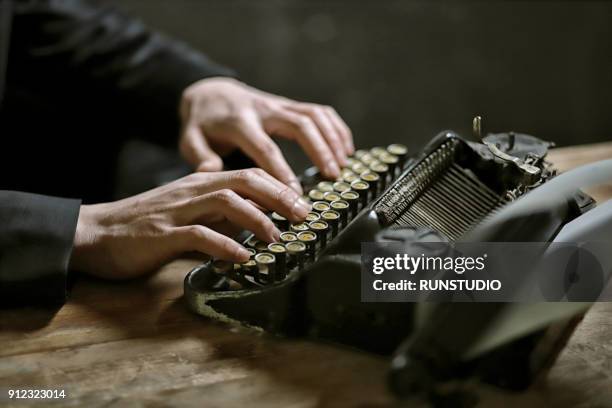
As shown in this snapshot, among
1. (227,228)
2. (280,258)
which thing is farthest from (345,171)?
(280,258)

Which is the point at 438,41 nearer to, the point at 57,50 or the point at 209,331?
the point at 57,50

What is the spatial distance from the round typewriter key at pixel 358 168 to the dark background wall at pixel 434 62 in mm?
2084

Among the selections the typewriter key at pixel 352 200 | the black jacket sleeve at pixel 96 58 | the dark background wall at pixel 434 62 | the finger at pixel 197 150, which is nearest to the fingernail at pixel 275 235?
the typewriter key at pixel 352 200

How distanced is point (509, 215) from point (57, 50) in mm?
1599

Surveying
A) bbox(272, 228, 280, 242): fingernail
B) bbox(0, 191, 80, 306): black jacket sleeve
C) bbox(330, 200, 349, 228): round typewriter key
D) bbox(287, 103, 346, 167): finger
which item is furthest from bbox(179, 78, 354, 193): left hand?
bbox(0, 191, 80, 306): black jacket sleeve

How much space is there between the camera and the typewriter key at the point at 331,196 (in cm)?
145

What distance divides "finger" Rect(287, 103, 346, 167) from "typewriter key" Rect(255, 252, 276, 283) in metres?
0.51

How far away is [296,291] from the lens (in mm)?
1184

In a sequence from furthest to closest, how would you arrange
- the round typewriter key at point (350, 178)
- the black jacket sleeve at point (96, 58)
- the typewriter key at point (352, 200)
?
the black jacket sleeve at point (96, 58) → the round typewriter key at point (350, 178) → the typewriter key at point (352, 200)

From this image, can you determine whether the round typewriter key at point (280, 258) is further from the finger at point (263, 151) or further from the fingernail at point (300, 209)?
the finger at point (263, 151)

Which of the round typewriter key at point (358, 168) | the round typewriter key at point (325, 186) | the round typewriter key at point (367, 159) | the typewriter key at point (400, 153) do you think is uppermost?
the typewriter key at point (400, 153)

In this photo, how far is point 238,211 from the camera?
1300 millimetres

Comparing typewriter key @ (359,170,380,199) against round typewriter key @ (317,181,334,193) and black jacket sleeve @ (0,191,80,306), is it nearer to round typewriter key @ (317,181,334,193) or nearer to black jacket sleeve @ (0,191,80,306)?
round typewriter key @ (317,181,334,193)

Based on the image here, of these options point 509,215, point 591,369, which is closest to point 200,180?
point 509,215
